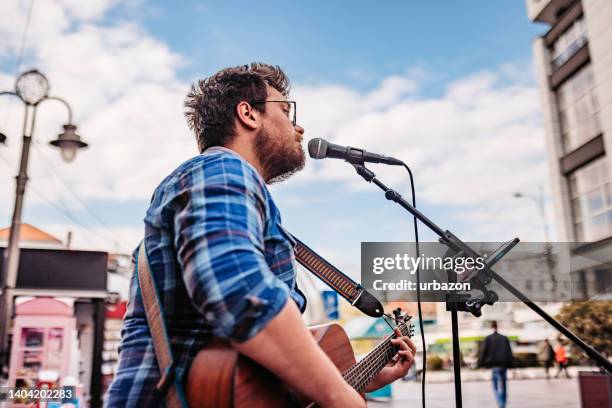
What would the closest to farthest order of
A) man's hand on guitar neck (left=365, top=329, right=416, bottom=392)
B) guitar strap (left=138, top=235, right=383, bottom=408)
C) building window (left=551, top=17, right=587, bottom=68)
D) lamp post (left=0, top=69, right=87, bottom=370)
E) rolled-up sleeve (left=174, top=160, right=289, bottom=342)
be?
1. rolled-up sleeve (left=174, top=160, right=289, bottom=342)
2. guitar strap (left=138, top=235, right=383, bottom=408)
3. man's hand on guitar neck (left=365, top=329, right=416, bottom=392)
4. lamp post (left=0, top=69, right=87, bottom=370)
5. building window (left=551, top=17, right=587, bottom=68)

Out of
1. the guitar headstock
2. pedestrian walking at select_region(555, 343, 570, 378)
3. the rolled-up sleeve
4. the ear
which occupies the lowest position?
pedestrian walking at select_region(555, 343, 570, 378)

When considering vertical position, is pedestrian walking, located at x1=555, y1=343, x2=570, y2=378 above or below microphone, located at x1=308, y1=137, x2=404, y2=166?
below

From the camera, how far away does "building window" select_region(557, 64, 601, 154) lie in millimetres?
20562

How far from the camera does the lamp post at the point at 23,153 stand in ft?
22.1

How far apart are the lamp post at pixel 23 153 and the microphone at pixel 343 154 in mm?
5587

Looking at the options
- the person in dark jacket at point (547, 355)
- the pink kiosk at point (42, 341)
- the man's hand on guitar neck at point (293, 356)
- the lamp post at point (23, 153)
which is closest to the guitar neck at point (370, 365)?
the man's hand on guitar neck at point (293, 356)

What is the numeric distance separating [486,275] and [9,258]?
6224mm

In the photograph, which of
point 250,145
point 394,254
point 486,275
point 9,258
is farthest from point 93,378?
point 250,145

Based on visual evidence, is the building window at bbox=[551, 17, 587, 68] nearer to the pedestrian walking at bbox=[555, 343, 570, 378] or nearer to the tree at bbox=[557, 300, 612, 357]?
the pedestrian walking at bbox=[555, 343, 570, 378]

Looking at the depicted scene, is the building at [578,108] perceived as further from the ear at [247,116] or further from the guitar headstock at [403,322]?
the ear at [247,116]

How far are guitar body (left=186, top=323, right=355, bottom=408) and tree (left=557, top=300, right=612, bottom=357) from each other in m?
11.6

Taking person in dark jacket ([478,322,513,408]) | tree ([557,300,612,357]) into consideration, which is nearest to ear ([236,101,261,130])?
person in dark jacket ([478,322,513,408])

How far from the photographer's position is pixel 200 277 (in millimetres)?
1120

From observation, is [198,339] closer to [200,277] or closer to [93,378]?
[200,277]
